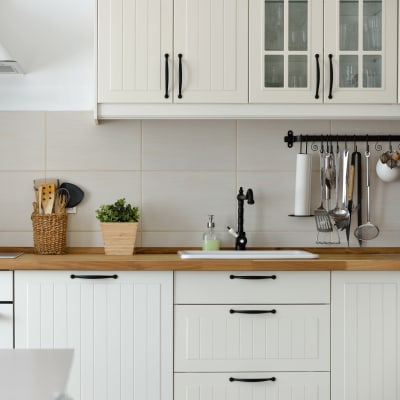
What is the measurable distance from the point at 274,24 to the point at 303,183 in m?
0.77

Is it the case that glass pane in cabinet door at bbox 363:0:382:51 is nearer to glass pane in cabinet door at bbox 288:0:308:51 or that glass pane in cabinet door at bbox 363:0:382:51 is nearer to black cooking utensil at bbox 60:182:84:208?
glass pane in cabinet door at bbox 288:0:308:51

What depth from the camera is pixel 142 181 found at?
3.66 meters

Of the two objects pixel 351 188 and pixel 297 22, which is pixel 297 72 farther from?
pixel 351 188

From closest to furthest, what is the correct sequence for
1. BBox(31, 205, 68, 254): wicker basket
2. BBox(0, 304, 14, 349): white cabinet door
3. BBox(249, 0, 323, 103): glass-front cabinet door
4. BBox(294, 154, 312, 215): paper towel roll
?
1. BBox(0, 304, 14, 349): white cabinet door
2. BBox(249, 0, 323, 103): glass-front cabinet door
3. BBox(31, 205, 68, 254): wicker basket
4. BBox(294, 154, 312, 215): paper towel roll

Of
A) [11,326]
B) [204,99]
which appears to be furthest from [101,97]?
[11,326]

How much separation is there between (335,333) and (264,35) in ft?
4.41

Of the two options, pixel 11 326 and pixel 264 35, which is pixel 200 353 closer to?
pixel 11 326

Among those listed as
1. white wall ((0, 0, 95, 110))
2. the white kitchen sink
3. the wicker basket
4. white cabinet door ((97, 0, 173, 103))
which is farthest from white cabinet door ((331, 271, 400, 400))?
white wall ((0, 0, 95, 110))

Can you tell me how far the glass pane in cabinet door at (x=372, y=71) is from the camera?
3398mm

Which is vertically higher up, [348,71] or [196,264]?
[348,71]

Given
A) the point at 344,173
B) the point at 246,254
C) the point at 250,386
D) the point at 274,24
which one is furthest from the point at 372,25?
the point at 250,386

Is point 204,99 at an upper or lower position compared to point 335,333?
upper

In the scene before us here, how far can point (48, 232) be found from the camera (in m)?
3.50

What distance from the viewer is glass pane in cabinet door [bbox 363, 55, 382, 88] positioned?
3.40 m
